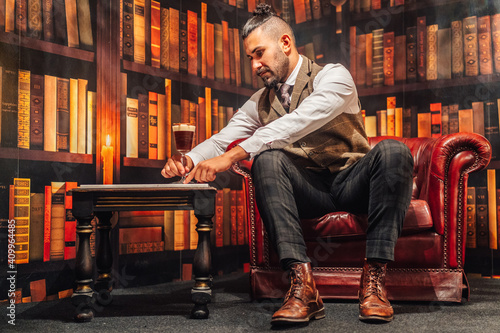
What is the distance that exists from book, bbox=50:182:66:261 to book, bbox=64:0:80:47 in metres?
0.67

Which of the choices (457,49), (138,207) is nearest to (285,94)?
(138,207)

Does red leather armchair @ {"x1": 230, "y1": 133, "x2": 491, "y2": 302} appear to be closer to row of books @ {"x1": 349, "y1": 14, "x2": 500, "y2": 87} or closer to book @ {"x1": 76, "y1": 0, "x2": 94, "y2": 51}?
row of books @ {"x1": 349, "y1": 14, "x2": 500, "y2": 87}

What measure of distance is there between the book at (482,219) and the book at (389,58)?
826mm

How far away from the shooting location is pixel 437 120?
2.62 m

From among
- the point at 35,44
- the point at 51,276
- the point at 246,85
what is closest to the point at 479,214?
the point at 246,85

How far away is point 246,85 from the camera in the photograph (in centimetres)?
284

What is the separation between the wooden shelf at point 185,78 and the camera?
2266mm

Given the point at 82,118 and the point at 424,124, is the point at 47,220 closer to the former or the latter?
the point at 82,118

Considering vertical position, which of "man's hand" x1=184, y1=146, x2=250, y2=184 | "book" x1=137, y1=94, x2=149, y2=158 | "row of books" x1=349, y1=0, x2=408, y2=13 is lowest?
"man's hand" x1=184, y1=146, x2=250, y2=184

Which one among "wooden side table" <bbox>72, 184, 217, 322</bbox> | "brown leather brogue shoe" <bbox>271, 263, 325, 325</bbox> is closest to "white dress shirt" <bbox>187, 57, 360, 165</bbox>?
"wooden side table" <bbox>72, 184, 217, 322</bbox>

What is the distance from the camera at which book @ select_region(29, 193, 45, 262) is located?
6.25 feet

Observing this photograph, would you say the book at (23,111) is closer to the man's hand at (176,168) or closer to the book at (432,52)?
the man's hand at (176,168)

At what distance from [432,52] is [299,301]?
1.93 metres

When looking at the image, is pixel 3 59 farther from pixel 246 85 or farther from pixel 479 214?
pixel 479 214
